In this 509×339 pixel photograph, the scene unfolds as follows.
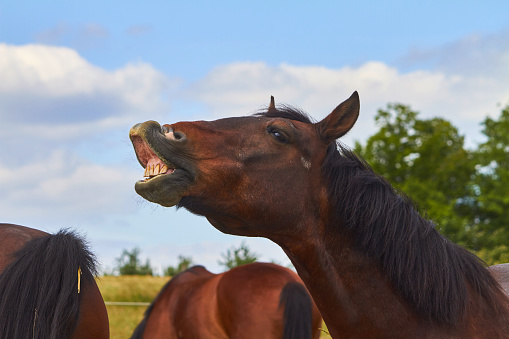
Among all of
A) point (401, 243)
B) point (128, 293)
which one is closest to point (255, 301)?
point (401, 243)

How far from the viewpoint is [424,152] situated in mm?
31750

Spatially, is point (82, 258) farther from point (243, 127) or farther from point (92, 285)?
point (243, 127)

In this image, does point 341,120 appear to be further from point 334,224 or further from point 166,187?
point 166,187

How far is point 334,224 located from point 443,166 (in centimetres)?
2985

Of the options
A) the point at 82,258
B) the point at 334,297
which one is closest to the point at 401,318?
the point at 334,297

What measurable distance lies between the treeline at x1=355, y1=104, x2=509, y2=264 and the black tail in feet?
79.9

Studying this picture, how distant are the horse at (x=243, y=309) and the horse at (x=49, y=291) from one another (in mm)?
3174

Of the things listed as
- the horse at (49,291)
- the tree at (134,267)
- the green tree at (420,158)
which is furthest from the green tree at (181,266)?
the green tree at (420,158)

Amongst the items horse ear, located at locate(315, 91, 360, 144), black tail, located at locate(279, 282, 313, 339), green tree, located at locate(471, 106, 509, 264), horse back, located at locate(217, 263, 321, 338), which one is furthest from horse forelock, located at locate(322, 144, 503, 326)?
green tree, located at locate(471, 106, 509, 264)

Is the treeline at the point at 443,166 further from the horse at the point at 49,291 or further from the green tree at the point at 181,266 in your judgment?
the horse at the point at 49,291

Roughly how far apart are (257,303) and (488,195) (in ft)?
87.8

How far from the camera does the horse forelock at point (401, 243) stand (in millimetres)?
2848

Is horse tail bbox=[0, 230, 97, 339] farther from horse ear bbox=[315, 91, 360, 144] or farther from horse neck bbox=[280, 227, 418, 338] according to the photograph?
horse ear bbox=[315, 91, 360, 144]

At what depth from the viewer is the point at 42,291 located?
3059 mm
